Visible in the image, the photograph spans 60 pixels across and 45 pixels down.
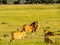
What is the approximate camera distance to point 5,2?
83500 mm

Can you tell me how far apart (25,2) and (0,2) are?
835 cm

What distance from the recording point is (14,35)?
1435 cm

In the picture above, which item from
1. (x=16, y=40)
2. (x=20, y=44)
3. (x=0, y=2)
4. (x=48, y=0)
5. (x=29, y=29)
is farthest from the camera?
(x=0, y=2)

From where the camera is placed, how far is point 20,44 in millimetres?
12422

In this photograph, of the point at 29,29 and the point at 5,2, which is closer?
the point at 29,29

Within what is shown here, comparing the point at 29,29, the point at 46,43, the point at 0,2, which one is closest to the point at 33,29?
the point at 29,29

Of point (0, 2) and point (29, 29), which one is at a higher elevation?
point (29, 29)

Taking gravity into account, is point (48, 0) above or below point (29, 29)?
below

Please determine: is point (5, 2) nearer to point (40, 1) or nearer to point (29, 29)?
point (40, 1)

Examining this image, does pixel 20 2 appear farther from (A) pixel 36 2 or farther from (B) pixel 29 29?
(B) pixel 29 29

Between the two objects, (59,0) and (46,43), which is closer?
(46,43)

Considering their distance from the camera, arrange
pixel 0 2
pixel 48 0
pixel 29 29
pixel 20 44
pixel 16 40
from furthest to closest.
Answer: pixel 0 2 < pixel 48 0 < pixel 29 29 < pixel 16 40 < pixel 20 44

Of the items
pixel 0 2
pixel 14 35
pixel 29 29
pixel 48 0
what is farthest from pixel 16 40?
pixel 0 2

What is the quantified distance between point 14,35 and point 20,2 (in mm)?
67426
